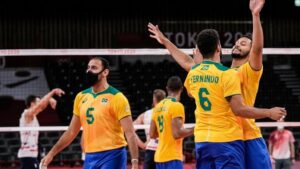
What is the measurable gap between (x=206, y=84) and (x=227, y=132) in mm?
454

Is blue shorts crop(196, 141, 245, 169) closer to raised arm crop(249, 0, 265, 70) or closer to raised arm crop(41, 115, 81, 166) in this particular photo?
raised arm crop(249, 0, 265, 70)

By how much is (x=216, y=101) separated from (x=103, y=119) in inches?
78.2

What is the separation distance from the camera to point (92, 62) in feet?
24.9

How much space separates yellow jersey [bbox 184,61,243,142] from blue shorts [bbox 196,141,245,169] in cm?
5

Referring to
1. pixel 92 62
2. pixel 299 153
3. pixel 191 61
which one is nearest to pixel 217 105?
pixel 191 61

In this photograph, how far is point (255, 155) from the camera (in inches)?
238

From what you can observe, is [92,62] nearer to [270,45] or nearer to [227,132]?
[227,132]

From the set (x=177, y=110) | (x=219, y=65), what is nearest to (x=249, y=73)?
(x=219, y=65)

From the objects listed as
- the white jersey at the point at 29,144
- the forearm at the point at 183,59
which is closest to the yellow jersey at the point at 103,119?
the forearm at the point at 183,59

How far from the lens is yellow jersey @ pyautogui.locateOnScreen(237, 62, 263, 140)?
6.08 m

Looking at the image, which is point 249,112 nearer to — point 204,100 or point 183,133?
point 204,100

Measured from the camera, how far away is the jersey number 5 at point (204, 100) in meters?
5.85

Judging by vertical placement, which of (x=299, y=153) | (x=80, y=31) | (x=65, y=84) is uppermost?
(x=80, y=31)

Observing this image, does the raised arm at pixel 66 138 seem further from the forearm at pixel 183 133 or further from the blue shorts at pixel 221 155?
the blue shorts at pixel 221 155
